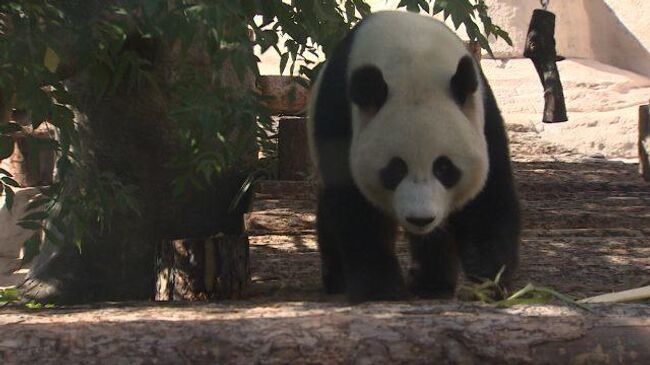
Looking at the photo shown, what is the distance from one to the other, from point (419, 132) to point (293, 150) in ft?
10.4

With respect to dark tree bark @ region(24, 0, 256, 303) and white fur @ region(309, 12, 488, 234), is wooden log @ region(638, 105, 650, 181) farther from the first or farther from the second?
white fur @ region(309, 12, 488, 234)

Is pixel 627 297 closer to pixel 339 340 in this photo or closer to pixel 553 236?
pixel 339 340

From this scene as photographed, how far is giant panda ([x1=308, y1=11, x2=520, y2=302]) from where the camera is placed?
11.0 ft

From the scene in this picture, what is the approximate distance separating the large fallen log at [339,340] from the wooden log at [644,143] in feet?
17.6

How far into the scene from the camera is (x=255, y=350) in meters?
2.25

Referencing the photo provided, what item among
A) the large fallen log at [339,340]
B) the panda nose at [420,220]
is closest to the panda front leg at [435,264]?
the panda nose at [420,220]

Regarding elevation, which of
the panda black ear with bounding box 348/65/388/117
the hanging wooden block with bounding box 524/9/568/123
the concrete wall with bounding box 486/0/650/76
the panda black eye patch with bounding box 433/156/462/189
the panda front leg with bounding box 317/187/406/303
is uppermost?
the concrete wall with bounding box 486/0/650/76

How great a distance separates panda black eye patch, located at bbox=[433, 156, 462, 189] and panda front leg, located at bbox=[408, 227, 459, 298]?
0.47 m

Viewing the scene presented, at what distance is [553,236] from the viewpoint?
5.39m

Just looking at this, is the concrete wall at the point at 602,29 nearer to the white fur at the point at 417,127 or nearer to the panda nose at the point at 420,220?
the white fur at the point at 417,127

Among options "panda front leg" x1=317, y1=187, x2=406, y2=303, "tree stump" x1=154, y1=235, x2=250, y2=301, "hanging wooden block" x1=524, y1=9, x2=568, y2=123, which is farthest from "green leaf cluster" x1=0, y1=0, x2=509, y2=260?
"hanging wooden block" x1=524, y1=9, x2=568, y2=123

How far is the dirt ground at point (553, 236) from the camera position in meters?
4.19

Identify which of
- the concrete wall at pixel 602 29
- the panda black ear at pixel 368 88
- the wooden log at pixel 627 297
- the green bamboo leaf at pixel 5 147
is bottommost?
the wooden log at pixel 627 297

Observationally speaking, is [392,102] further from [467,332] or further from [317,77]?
[467,332]
